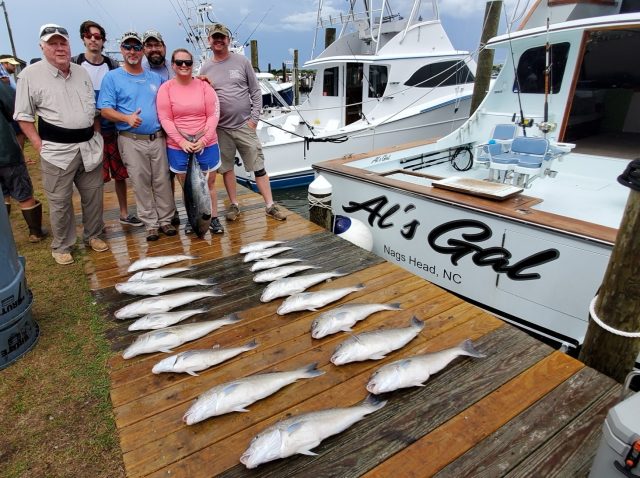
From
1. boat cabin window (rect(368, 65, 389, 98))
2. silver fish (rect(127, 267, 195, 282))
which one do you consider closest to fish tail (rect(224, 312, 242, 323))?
silver fish (rect(127, 267, 195, 282))

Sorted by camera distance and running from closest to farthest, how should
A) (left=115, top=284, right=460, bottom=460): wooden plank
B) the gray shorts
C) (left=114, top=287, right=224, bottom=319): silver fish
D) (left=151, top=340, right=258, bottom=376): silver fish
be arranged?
(left=115, top=284, right=460, bottom=460): wooden plank < (left=151, top=340, right=258, bottom=376): silver fish < (left=114, top=287, right=224, bottom=319): silver fish < the gray shorts

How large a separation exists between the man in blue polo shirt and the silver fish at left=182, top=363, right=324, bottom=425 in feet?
8.94

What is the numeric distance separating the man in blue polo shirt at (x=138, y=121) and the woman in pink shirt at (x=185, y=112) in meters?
0.12

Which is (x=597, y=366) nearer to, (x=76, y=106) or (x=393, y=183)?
(x=393, y=183)

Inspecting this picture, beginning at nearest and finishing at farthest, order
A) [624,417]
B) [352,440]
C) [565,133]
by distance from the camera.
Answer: [624,417], [352,440], [565,133]

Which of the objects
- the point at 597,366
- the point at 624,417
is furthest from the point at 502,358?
the point at 624,417

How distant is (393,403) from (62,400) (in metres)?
2.05

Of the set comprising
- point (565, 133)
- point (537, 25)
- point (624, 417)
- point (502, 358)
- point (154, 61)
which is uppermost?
point (537, 25)

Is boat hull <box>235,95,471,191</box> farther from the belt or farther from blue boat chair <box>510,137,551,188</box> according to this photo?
blue boat chair <box>510,137,551,188</box>

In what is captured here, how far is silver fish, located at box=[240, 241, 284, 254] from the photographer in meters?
4.07

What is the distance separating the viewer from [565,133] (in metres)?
5.54

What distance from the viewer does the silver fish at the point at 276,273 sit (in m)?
3.51

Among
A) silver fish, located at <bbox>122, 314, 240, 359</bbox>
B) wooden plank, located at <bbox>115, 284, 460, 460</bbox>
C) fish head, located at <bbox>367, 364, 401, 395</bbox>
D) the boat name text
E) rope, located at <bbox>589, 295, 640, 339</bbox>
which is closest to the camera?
wooden plank, located at <bbox>115, 284, 460, 460</bbox>

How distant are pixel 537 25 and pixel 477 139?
1.76 metres
